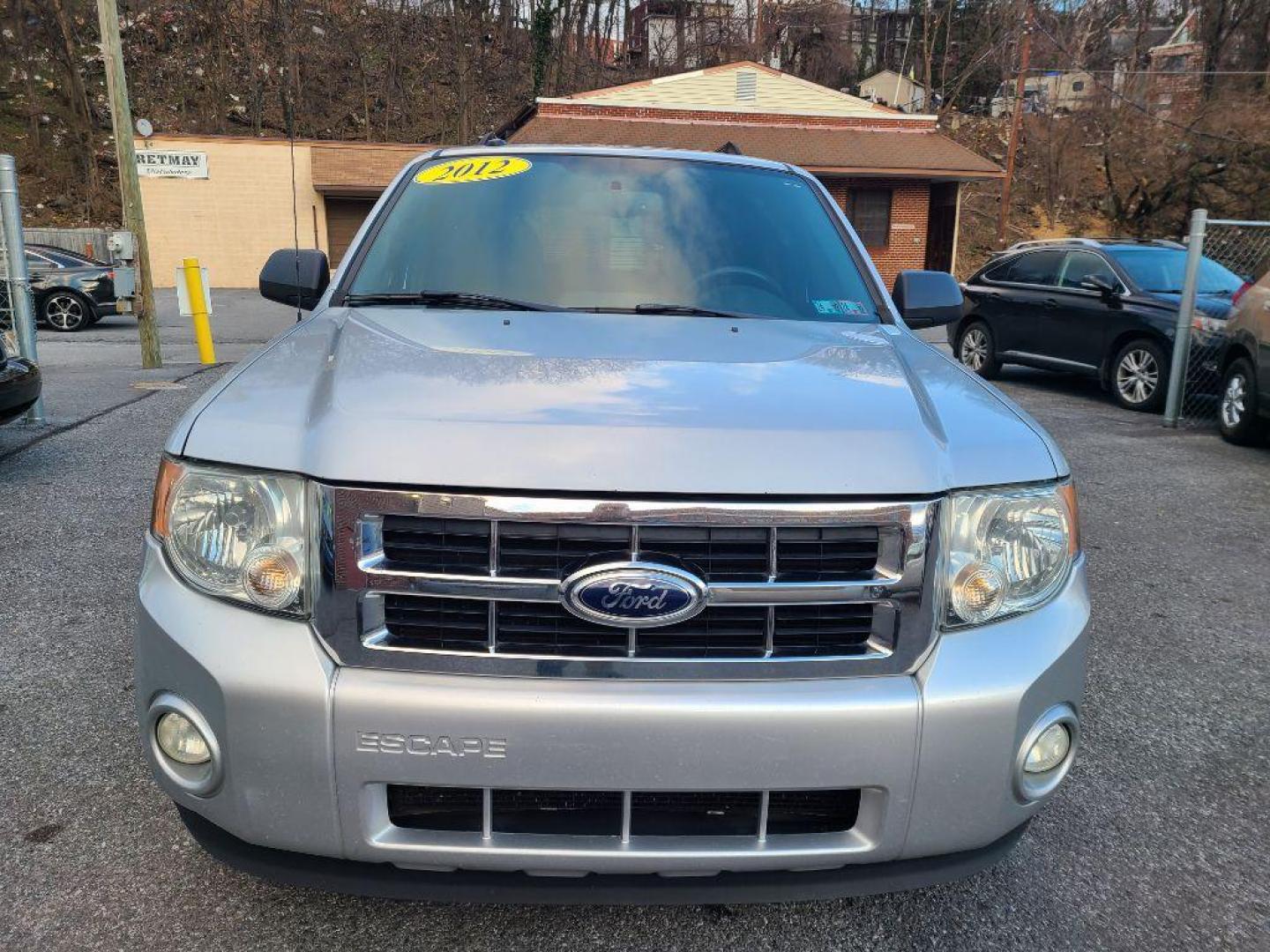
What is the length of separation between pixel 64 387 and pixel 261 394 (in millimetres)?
9277

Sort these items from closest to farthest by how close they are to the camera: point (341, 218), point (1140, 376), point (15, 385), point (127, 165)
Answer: point (15, 385) → point (1140, 376) → point (127, 165) → point (341, 218)

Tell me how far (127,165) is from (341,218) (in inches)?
730

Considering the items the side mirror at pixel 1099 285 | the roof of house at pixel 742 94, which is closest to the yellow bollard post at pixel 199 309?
the side mirror at pixel 1099 285

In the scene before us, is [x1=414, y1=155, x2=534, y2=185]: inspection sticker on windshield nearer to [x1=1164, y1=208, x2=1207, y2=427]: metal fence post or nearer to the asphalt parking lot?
the asphalt parking lot

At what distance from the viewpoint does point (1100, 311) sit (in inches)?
398

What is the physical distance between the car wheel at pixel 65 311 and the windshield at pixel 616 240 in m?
15.9

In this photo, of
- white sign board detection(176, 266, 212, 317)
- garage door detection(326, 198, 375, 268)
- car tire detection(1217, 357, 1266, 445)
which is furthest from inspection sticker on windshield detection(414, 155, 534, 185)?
garage door detection(326, 198, 375, 268)

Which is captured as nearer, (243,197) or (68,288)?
(68,288)

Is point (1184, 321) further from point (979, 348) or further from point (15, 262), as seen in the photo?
point (15, 262)

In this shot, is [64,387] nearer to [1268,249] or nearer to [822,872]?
[822,872]

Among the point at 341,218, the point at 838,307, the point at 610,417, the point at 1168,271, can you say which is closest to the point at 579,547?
the point at 610,417

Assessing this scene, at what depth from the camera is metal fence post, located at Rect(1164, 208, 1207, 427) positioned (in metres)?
8.45

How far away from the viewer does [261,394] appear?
207cm

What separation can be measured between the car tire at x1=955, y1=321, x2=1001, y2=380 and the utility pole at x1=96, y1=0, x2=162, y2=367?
955 cm
